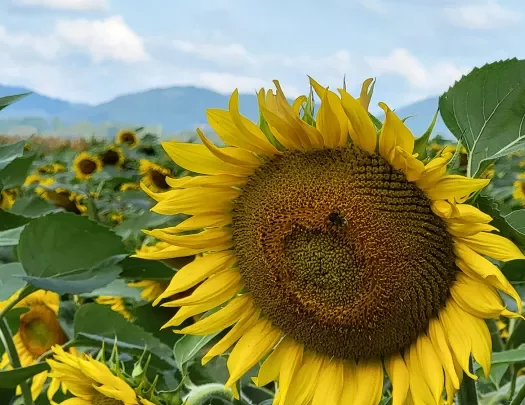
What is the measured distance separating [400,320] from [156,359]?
68 cm

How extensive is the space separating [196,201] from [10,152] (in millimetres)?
712

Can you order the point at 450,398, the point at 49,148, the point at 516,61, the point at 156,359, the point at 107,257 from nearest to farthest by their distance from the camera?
1. the point at 450,398
2. the point at 516,61
3. the point at 107,257
4. the point at 156,359
5. the point at 49,148

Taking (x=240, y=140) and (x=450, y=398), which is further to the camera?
(x=240, y=140)

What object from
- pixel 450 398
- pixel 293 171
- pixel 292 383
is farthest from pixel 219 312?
pixel 450 398

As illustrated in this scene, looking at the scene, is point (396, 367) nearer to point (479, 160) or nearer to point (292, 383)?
point (292, 383)

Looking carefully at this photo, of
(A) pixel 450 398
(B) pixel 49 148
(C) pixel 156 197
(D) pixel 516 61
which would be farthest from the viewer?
(B) pixel 49 148

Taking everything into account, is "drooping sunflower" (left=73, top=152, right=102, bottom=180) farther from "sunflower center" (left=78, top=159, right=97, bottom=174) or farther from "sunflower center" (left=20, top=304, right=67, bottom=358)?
"sunflower center" (left=20, top=304, right=67, bottom=358)

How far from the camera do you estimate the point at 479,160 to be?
1151 mm

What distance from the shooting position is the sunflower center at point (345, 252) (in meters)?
1.10

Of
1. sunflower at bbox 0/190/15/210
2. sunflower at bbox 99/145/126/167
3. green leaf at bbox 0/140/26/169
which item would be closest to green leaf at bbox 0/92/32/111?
green leaf at bbox 0/140/26/169

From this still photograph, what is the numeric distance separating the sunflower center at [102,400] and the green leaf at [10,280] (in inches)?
9.7

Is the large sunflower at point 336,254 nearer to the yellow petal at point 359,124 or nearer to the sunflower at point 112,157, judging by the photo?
A: the yellow petal at point 359,124

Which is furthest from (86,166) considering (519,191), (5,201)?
(519,191)

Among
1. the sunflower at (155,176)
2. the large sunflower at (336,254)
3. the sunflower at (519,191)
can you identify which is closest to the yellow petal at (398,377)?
the large sunflower at (336,254)
